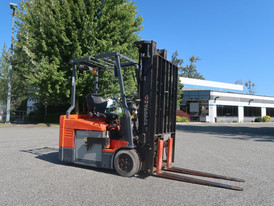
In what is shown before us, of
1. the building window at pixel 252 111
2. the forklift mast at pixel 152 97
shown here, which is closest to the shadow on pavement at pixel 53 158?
the forklift mast at pixel 152 97

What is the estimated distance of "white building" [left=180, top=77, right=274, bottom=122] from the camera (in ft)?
141

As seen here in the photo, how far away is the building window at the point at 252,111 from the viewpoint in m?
49.0

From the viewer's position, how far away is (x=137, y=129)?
587 cm

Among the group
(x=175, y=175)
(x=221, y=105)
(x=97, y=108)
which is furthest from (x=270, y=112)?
(x=97, y=108)

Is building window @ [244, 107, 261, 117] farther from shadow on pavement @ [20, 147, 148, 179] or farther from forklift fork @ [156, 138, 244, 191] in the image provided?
forklift fork @ [156, 138, 244, 191]

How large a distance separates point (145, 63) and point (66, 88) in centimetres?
1435

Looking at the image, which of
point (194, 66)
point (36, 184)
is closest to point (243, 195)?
point (36, 184)

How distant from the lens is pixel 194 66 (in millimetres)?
93312

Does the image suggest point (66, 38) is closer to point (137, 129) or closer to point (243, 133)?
point (137, 129)

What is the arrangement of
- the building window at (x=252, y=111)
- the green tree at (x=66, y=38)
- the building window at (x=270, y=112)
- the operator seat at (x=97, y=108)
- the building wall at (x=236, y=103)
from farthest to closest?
the building window at (x=270, y=112) → the building window at (x=252, y=111) → the building wall at (x=236, y=103) → the green tree at (x=66, y=38) → the operator seat at (x=97, y=108)

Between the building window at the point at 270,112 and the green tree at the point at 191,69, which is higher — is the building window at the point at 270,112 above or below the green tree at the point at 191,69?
below

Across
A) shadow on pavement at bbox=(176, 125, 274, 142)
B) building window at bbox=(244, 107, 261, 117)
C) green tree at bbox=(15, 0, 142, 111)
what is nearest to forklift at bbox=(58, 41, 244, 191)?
shadow on pavement at bbox=(176, 125, 274, 142)

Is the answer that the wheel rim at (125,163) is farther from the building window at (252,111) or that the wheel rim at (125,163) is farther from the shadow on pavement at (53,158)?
the building window at (252,111)

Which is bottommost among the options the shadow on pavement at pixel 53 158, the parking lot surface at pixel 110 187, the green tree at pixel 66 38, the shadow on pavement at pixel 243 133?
the parking lot surface at pixel 110 187
